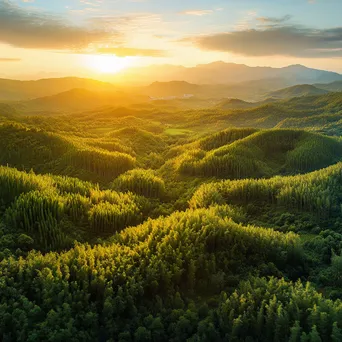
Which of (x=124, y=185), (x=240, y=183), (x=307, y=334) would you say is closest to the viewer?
(x=307, y=334)

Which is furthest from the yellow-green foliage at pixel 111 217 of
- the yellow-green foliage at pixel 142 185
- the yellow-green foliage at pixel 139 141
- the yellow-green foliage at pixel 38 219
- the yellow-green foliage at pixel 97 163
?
the yellow-green foliage at pixel 139 141

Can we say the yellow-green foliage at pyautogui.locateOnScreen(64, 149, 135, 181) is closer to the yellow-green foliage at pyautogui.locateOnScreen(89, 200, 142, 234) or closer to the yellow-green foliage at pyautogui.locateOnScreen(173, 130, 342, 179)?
the yellow-green foliage at pyautogui.locateOnScreen(173, 130, 342, 179)

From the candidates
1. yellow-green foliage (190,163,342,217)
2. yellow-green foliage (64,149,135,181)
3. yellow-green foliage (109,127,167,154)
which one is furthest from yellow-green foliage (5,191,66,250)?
yellow-green foliage (109,127,167,154)

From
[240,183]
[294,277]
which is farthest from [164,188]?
[294,277]

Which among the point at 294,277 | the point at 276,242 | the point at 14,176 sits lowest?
the point at 294,277

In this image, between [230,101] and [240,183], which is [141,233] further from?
[230,101]

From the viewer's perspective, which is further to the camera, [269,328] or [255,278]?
[255,278]

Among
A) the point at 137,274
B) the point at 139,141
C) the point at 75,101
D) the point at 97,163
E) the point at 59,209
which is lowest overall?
the point at 137,274

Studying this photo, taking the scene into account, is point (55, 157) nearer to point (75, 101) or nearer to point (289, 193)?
point (289, 193)

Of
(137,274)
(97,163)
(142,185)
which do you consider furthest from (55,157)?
(137,274)
